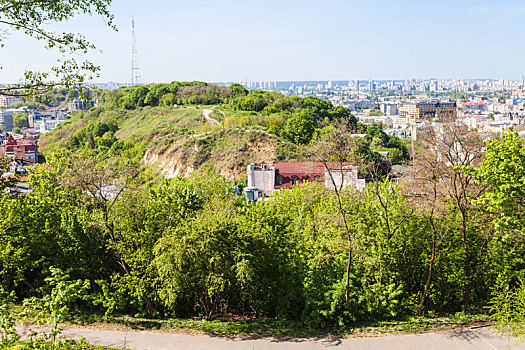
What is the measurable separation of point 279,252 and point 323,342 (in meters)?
3.01

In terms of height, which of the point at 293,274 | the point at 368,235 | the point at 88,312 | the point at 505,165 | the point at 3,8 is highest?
the point at 3,8

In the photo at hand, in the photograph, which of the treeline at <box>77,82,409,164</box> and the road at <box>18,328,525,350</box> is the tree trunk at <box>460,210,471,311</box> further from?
the treeline at <box>77,82,409,164</box>

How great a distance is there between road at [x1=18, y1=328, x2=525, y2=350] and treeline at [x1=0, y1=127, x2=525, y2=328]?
2.97ft

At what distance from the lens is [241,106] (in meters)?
75.8

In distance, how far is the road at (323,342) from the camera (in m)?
11.8

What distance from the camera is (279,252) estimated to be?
14070mm

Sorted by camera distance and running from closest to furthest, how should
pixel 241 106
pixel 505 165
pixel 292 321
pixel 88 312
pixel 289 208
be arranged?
pixel 505 165, pixel 292 321, pixel 88 312, pixel 289 208, pixel 241 106

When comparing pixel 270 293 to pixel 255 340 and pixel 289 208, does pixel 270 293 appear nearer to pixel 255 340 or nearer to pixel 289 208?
pixel 255 340

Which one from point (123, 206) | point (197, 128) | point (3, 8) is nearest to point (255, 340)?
point (123, 206)

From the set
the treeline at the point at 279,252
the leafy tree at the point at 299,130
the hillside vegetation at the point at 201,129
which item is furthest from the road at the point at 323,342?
the leafy tree at the point at 299,130

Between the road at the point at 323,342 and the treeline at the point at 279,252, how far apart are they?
0.90 m

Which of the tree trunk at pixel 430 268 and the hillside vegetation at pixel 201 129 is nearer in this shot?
the tree trunk at pixel 430 268

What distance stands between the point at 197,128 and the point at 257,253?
55380mm

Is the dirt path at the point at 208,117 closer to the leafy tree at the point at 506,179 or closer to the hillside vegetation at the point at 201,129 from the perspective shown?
the hillside vegetation at the point at 201,129
